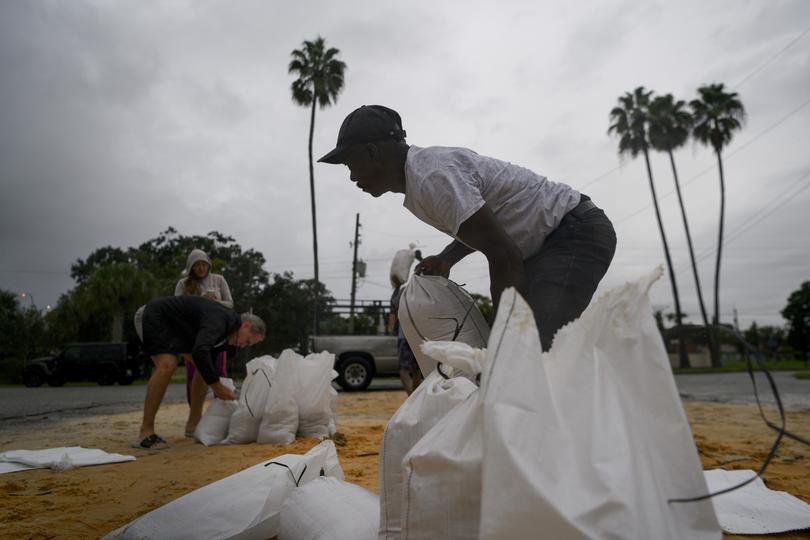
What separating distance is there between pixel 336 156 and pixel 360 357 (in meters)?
9.18

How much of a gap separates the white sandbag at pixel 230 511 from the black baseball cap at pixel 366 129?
111 centimetres

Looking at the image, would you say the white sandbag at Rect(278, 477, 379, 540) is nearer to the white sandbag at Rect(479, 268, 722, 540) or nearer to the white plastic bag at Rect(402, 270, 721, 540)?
the white plastic bag at Rect(402, 270, 721, 540)

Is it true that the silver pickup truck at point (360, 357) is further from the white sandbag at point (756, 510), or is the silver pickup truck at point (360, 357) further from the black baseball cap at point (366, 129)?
the black baseball cap at point (366, 129)

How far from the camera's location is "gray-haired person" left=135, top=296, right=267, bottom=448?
3818mm

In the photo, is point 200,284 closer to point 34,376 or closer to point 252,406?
point 252,406

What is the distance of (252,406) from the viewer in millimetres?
3955

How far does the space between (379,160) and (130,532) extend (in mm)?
1388

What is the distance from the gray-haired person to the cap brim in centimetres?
236

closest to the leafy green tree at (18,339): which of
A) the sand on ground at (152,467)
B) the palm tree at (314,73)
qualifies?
the palm tree at (314,73)

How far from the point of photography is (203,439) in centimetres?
392

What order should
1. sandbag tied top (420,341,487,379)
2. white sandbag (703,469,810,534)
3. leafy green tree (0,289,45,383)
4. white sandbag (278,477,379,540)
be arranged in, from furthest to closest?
leafy green tree (0,289,45,383) → white sandbag (703,469,810,534) → white sandbag (278,477,379,540) → sandbag tied top (420,341,487,379)

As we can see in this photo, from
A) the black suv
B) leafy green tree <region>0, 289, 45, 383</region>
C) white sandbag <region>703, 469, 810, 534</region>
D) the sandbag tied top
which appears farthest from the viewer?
leafy green tree <region>0, 289, 45, 383</region>

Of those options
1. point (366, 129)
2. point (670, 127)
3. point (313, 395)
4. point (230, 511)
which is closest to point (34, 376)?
point (313, 395)

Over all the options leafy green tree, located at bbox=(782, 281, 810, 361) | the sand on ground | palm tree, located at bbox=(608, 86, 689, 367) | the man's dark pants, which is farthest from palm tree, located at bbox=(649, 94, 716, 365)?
leafy green tree, located at bbox=(782, 281, 810, 361)
